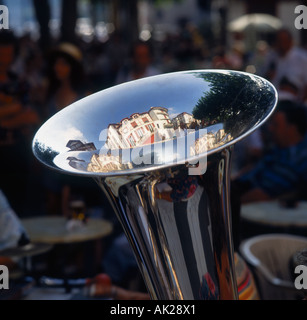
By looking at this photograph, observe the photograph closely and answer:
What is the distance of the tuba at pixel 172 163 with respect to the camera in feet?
4.36

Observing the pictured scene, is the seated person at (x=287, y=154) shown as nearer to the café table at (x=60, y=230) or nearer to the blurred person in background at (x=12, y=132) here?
the café table at (x=60, y=230)

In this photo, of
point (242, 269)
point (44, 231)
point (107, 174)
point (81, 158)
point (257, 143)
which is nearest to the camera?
point (107, 174)

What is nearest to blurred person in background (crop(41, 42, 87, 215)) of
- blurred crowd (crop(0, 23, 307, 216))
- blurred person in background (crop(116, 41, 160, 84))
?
blurred crowd (crop(0, 23, 307, 216))

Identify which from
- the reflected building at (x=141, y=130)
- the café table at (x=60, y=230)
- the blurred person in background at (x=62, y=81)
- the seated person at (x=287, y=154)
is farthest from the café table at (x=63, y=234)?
the reflected building at (x=141, y=130)

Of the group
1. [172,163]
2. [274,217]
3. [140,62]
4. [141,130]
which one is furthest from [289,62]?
[172,163]

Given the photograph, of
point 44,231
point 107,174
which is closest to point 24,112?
point 44,231

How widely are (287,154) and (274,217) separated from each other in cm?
59

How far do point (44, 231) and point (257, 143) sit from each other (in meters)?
2.53

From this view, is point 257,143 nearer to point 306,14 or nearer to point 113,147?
point 306,14

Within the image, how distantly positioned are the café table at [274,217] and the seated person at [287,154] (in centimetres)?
18

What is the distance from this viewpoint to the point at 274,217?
3291mm

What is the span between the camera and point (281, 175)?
372cm

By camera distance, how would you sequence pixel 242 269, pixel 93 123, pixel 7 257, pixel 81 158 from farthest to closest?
pixel 7 257, pixel 242 269, pixel 93 123, pixel 81 158

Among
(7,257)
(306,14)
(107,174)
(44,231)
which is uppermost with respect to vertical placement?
(306,14)
